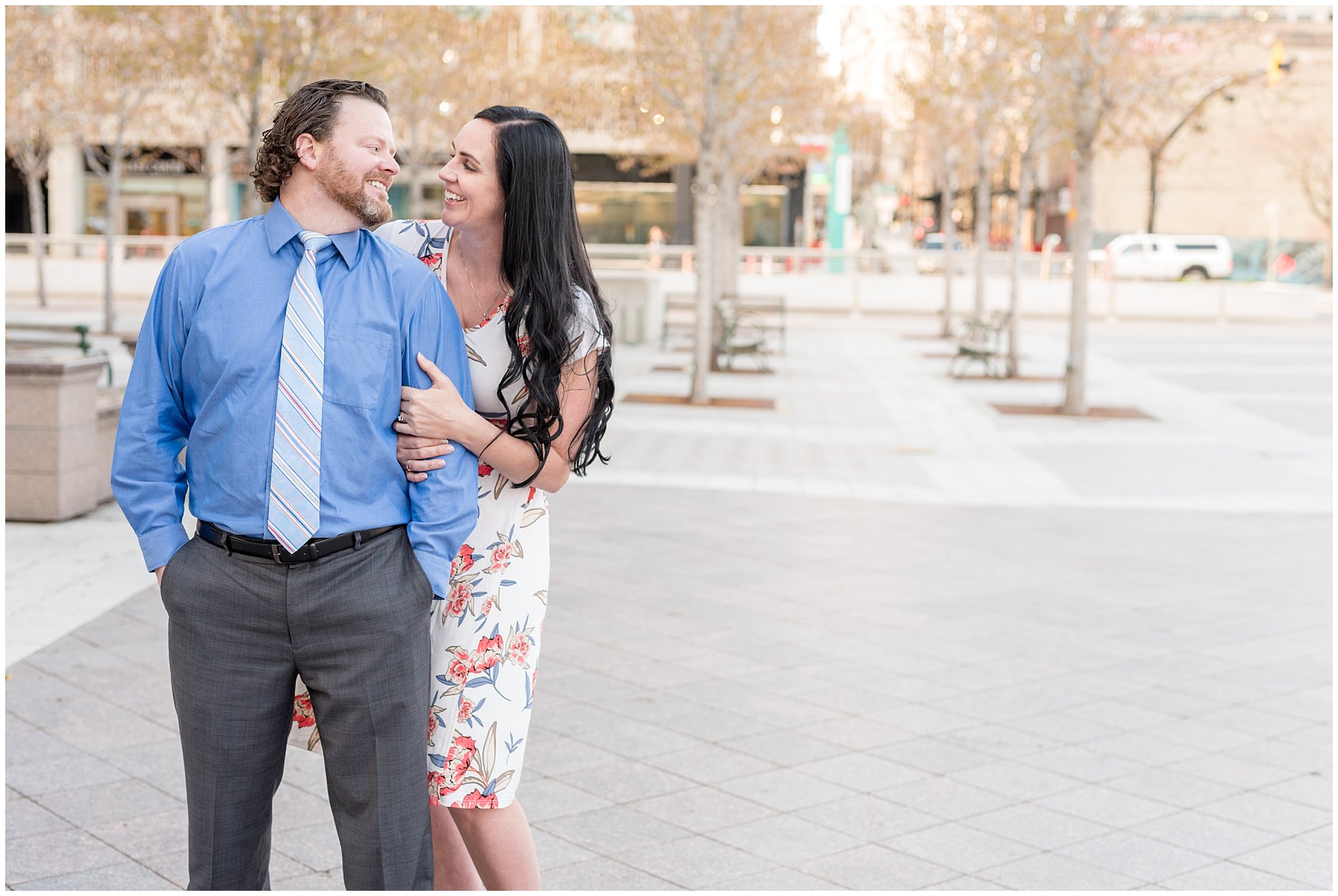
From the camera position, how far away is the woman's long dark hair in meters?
2.66

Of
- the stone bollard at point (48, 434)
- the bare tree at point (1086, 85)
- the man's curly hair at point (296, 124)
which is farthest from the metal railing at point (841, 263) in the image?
the man's curly hair at point (296, 124)

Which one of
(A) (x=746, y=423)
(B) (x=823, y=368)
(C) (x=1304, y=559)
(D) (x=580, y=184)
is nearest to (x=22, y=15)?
(B) (x=823, y=368)

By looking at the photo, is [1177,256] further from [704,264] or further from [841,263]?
[704,264]

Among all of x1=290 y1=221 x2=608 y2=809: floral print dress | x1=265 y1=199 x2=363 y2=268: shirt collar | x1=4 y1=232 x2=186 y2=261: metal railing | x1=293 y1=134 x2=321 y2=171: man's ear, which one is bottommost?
x1=290 y1=221 x2=608 y2=809: floral print dress

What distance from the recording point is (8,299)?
1288 inches

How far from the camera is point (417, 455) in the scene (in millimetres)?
2469

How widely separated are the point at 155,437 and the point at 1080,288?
14.7m

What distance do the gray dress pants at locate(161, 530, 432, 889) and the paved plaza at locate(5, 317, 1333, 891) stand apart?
125cm

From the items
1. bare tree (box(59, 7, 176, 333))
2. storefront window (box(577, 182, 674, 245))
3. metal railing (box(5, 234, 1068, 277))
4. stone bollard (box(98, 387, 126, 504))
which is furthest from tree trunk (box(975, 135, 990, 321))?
storefront window (box(577, 182, 674, 245))

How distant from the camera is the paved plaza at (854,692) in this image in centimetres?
403

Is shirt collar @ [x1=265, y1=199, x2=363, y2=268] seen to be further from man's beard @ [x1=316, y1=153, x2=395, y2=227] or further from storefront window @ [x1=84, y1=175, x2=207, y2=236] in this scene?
storefront window @ [x1=84, y1=175, x2=207, y2=236]

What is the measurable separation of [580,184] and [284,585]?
48.9 m

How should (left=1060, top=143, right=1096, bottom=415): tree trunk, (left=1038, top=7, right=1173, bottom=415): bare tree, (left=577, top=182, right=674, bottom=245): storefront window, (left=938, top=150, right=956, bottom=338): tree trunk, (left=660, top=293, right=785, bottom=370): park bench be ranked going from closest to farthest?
1. (left=1038, top=7, right=1173, bottom=415): bare tree
2. (left=1060, top=143, right=1096, bottom=415): tree trunk
3. (left=660, top=293, right=785, bottom=370): park bench
4. (left=938, top=150, right=956, bottom=338): tree trunk
5. (left=577, top=182, right=674, bottom=245): storefront window

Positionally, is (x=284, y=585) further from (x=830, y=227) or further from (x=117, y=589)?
(x=830, y=227)
